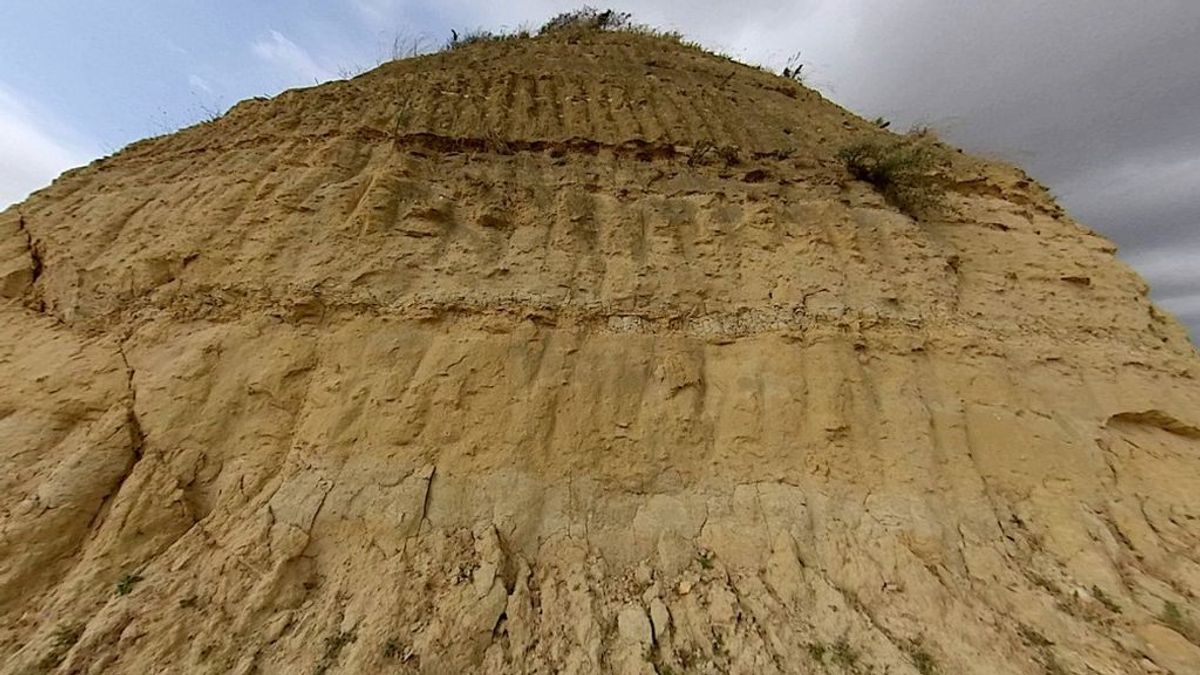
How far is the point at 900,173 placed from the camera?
301 inches

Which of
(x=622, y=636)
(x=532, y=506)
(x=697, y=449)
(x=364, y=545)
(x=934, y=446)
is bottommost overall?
(x=622, y=636)

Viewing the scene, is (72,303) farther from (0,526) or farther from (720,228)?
(720,228)

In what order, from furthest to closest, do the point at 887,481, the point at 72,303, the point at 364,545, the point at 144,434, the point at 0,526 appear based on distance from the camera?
the point at 72,303 → the point at 887,481 → the point at 144,434 → the point at 364,545 → the point at 0,526

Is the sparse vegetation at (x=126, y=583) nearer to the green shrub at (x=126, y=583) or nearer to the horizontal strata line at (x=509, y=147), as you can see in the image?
the green shrub at (x=126, y=583)

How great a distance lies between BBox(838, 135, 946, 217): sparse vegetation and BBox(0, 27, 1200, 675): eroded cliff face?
→ 0.34m

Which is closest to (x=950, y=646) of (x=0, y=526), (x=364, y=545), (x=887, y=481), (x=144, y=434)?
(x=887, y=481)

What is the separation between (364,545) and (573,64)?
855 centimetres

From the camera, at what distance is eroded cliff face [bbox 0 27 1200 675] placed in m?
4.02

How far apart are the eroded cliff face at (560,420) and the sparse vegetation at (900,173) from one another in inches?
13.5

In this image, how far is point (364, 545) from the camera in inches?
170

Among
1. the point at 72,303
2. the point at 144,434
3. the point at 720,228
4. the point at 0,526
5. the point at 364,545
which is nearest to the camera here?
the point at 0,526

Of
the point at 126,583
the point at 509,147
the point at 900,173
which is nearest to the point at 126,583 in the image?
the point at 126,583

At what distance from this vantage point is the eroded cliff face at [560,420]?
13.2 ft

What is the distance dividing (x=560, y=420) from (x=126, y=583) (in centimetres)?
338
